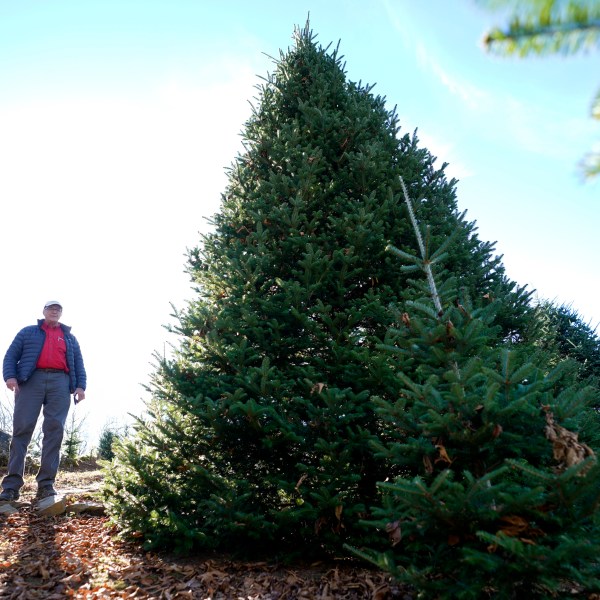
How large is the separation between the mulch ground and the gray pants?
165cm

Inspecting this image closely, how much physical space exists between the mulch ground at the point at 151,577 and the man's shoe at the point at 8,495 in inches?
63.5

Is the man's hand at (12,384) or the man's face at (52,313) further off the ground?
the man's face at (52,313)

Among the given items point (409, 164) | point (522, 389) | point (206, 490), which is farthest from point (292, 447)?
point (409, 164)

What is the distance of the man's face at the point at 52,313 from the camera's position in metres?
6.42

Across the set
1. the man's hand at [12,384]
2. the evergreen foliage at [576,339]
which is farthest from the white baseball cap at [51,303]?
the evergreen foliage at [576,339]

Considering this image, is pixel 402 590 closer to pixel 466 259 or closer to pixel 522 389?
pixel 522 389

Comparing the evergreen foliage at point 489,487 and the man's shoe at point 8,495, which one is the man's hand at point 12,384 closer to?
the man's shoe at point 8,495

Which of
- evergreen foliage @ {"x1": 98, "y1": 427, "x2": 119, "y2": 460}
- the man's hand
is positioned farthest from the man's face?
evergreen foliage @ {"x1": 98, "y1": 427, "x2": 119, "y2": 460}

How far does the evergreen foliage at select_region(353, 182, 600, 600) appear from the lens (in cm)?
218

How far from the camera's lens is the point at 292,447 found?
13.3 feet

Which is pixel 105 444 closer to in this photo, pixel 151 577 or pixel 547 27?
pixel 151 577

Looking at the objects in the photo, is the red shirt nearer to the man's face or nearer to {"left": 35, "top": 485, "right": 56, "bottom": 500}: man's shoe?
the man's face

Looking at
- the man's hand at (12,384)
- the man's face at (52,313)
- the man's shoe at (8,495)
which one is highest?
the man's face at (52,313)

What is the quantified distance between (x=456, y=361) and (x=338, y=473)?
1433mm
